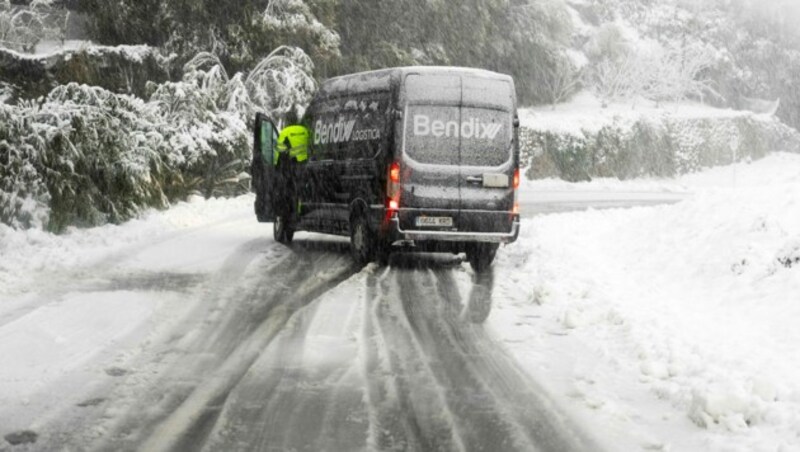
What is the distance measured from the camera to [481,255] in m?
11.5

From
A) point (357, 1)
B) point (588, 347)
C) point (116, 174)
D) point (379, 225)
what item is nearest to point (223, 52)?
point (357, 1)

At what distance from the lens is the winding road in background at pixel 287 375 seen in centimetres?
481

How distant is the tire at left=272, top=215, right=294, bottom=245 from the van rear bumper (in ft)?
9.94

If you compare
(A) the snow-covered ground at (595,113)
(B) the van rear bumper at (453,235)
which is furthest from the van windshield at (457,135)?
(A) the snow-covered ground at (595,113)

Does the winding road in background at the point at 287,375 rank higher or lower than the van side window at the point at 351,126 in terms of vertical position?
lower

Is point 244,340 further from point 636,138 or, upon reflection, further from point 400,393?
point 636,138

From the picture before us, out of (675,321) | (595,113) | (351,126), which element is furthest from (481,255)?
(595,113)

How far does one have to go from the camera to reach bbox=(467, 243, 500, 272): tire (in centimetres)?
1147

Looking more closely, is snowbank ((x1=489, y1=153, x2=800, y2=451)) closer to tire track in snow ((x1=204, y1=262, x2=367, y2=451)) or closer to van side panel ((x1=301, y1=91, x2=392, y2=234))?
tire track in snow ((x1=204, y1=262, x2=367, y2=451))

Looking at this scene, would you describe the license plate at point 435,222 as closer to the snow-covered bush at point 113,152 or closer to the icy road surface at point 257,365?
the icy road surface at point 257,365

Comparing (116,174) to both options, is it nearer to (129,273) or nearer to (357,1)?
(129,273)

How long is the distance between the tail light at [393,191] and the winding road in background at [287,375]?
0.94 meters

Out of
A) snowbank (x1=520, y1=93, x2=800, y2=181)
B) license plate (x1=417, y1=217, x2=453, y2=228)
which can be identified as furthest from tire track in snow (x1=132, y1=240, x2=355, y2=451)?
snowbank (x1=520, y1=93, x2=800, y2=181)

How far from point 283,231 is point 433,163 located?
350cm
